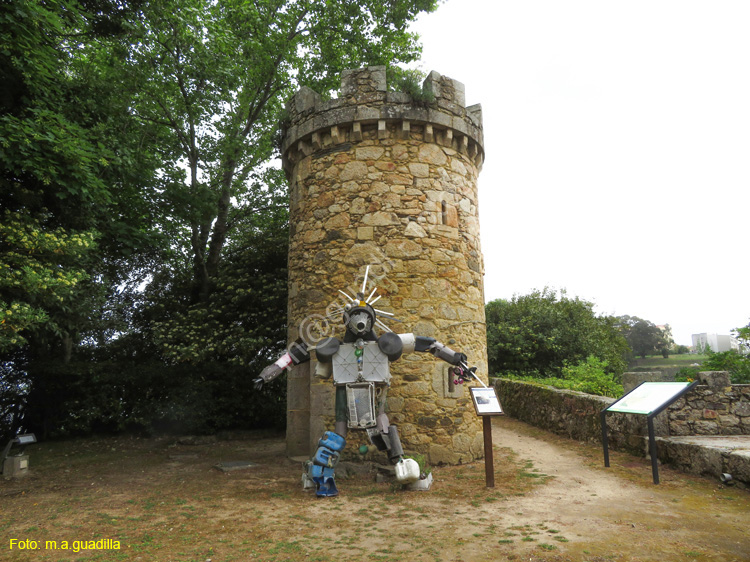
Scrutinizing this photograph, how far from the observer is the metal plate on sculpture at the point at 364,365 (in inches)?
223

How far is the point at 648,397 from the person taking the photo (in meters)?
5.96

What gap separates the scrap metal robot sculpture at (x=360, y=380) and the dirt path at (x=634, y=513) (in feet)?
5.31

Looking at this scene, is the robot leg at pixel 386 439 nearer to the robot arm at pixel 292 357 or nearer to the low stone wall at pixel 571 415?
the robot arm at pixel 292 357

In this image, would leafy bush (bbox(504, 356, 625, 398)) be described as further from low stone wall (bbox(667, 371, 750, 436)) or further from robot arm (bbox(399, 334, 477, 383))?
robot arm (bbox(399, 334, 477, 383))

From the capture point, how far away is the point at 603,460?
7.00 m

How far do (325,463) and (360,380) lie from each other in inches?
41.3

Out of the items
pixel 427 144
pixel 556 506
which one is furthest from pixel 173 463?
pixel 427 144

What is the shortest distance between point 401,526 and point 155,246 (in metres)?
9.22

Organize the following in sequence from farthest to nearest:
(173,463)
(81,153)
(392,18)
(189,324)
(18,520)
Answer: (392,18), (189,324), (173,463), (81,153), (18,520)

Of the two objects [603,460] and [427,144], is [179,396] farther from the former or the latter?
[603,460]

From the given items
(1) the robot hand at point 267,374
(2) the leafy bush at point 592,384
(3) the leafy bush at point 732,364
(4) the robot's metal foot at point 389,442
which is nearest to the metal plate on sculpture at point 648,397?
(4) the robot's metal foot at point 389,442

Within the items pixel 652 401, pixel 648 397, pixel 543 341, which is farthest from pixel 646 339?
pixel 652 401

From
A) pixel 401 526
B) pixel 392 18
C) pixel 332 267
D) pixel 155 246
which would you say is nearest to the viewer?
pixel 401 526

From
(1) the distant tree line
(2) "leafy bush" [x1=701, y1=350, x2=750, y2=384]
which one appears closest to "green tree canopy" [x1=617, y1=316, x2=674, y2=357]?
(1) the distant tree line
